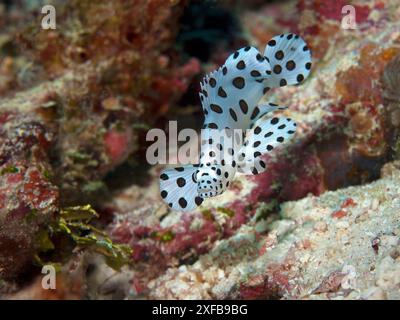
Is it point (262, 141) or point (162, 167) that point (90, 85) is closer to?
point (162, 167)

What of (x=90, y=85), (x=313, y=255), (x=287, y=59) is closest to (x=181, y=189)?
(x=313, y=255)

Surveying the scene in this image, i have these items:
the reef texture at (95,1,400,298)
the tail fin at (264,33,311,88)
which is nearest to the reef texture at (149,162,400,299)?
the reef texture at (95,1,400,298)

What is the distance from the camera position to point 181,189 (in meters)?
3.17

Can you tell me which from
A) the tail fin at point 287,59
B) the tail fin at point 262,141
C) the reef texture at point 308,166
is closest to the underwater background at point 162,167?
the reef texture at point 308,166

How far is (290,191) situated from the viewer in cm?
488

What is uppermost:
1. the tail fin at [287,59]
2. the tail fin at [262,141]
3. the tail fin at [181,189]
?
the tail fin at [287,59]

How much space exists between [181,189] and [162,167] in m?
2.93

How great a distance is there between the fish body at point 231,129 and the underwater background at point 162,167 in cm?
102

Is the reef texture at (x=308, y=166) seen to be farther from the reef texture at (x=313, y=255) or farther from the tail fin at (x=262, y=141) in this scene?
the tail fin at (x=262, y=141)

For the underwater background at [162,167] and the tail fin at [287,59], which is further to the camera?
the underwater background at [162,167]

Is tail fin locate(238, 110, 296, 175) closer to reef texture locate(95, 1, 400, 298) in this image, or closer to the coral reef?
reef texture locate(95, 1, 400, 298)

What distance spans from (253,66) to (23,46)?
3.91 meters

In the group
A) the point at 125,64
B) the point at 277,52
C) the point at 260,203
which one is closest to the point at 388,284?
the point at 277,52

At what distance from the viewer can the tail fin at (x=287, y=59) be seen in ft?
11.5
